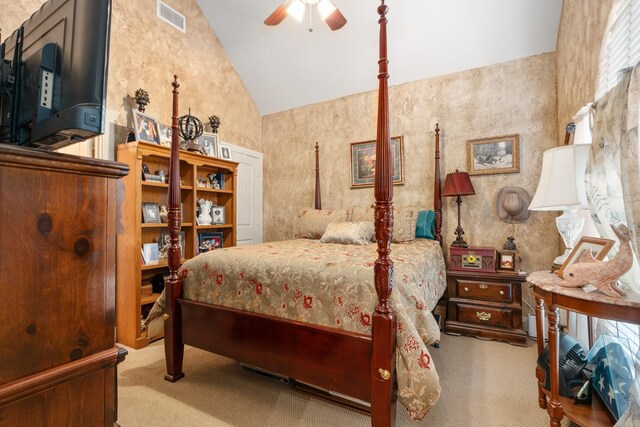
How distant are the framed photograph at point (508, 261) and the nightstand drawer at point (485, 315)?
377 mm

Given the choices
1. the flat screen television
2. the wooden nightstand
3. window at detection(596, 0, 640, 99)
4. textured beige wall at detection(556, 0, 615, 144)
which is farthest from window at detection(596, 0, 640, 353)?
the flat screen television

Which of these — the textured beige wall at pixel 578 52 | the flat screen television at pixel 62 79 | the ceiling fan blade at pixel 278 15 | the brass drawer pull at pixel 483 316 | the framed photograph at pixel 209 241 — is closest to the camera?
the flat screen television at pixel 62 79

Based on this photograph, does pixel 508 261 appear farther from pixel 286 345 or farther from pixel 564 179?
pixel 286 345

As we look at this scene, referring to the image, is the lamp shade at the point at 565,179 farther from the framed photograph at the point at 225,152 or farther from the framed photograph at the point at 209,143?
the framed photograph at the point at 225,152

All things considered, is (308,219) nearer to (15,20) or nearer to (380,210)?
(380,210)

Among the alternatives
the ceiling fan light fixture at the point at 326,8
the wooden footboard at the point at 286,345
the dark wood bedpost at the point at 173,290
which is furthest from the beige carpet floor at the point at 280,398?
the ceiling fan light fixture at the point at 326,8

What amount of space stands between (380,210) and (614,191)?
1074 millimetres

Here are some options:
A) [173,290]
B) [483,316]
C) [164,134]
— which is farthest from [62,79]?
[483,316]

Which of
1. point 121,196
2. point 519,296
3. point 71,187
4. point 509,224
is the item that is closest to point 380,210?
point 121,196

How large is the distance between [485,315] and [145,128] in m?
3.60

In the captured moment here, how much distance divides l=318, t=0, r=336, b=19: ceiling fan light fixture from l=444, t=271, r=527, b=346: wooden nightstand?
253 centimetres

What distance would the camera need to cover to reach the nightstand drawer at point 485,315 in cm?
271

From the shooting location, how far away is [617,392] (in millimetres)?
1337

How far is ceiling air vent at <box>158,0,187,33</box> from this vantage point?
10.7 ft
